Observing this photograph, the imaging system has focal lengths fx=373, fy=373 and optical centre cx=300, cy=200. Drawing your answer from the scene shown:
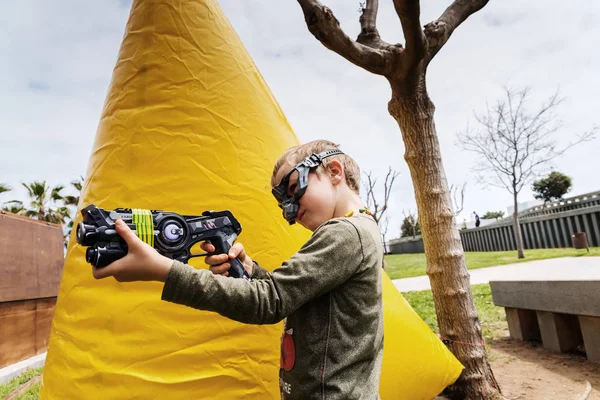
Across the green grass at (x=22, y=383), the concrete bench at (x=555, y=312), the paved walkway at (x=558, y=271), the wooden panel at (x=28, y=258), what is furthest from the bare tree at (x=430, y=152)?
the wooden panel at (x=28, y=258)

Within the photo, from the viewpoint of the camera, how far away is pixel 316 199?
40.5 inches

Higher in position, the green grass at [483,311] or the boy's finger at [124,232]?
the boy's finger at [124,232]

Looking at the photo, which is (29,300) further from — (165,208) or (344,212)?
(344,212)

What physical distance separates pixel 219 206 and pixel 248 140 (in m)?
0.33

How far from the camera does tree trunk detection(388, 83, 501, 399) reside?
213 centimetres

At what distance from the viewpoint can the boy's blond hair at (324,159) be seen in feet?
3.55

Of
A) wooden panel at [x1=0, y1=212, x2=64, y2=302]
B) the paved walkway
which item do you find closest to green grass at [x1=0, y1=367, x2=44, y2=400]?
wooden panel at [x1=0, y1=212, x2=64, y2=302]

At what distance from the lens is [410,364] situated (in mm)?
1469

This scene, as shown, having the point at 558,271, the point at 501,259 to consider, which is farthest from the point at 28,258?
the point at 501,259

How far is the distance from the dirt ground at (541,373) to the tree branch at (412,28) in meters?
2.11

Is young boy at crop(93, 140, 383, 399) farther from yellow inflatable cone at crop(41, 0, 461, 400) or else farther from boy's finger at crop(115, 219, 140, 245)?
yellow inflatable cone at crop(41, 0, 461, 400)

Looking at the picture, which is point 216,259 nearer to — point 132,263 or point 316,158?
point 132,263

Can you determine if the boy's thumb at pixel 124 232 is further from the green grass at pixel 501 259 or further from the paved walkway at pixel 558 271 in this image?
the green grass at pixel 501 259

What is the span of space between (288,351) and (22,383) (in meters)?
4.12
